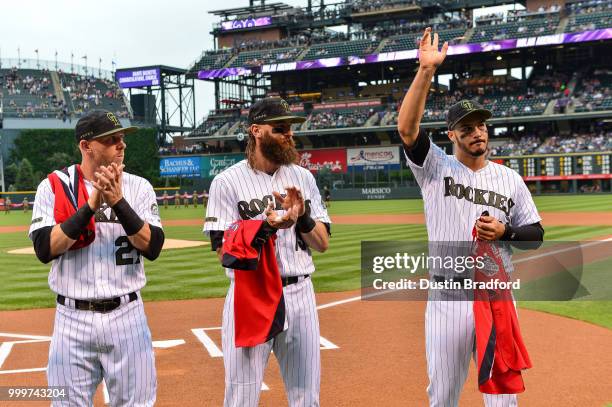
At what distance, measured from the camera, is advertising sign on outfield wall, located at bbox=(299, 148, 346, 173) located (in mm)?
58906

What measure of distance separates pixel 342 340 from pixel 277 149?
4.21 m

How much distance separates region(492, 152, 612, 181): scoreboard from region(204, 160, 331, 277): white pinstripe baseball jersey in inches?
1677

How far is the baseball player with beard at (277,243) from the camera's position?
386cm

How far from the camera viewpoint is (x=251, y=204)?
13.3ft

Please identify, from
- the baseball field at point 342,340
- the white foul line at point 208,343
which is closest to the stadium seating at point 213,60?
the baseball field at point 342,340

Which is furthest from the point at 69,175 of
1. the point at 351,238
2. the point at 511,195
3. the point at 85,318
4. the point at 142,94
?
the point at 142,94

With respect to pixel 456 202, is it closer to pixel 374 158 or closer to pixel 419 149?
pixel 419 149

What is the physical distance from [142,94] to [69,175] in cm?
7815

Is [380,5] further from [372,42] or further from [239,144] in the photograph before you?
[239,144]

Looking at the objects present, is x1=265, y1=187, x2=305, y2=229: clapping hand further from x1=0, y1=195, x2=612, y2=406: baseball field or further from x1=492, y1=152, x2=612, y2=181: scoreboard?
x1=492, y1=152, x2=612, y2=181: scoreboard

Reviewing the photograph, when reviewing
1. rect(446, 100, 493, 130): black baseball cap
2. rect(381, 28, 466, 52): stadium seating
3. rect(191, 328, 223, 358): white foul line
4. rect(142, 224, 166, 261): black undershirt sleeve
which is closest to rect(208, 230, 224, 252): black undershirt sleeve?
rect(142, 224, 166, 261): black undershirt sleeve

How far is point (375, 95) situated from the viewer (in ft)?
208

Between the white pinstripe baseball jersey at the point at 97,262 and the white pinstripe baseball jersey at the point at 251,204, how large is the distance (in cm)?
50

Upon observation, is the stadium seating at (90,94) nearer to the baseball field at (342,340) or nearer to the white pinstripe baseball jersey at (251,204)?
the baseball field at (342,340)
